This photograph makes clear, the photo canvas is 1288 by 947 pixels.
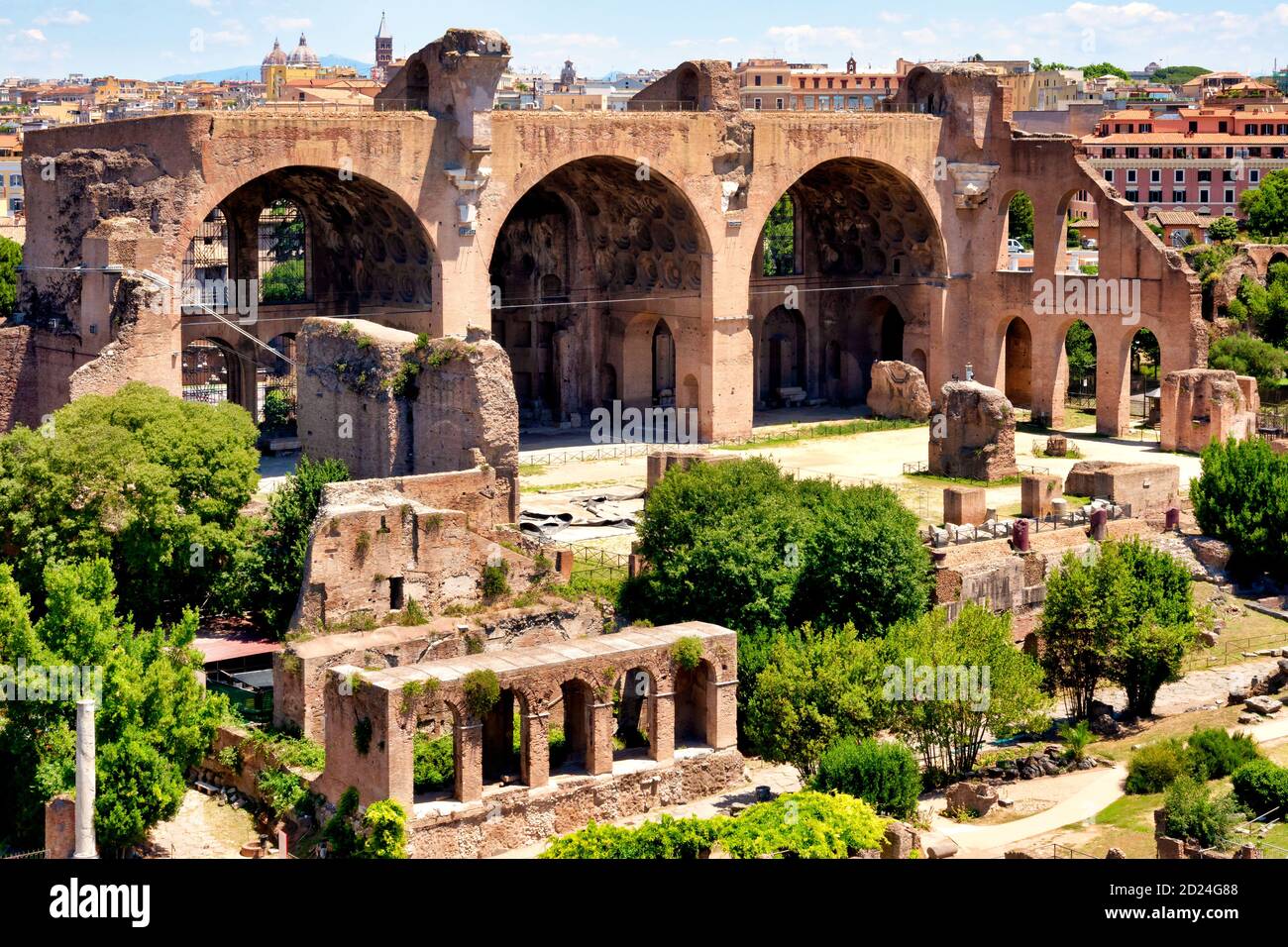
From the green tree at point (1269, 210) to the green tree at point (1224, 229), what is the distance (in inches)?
35.0

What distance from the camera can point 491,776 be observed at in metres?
31.2

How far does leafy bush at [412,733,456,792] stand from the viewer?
30562mm

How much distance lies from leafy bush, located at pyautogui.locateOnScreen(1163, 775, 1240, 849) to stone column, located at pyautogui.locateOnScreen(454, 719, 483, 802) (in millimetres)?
10166

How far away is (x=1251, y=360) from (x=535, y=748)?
132 ft

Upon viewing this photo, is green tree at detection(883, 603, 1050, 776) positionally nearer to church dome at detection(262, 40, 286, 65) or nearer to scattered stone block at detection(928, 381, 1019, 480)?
scattered stone block at detection(928, 381, 1019, 480)

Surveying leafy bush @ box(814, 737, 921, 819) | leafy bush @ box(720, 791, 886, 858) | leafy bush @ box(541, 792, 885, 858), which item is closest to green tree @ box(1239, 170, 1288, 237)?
leafy bush @ box(814, 737, 921, 819)

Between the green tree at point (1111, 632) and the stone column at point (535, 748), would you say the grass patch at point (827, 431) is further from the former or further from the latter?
the stone column at point (535, 748)

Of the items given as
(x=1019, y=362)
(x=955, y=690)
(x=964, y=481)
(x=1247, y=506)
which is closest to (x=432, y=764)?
(x=955, y=690)

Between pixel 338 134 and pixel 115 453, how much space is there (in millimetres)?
14646

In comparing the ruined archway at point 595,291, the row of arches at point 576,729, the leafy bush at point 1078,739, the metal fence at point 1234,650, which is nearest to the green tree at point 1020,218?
the ruined archway at point 595,291

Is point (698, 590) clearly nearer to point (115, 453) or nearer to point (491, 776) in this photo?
point (491, 776)

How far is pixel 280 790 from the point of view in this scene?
31.3 metres

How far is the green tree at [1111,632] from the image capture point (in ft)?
120

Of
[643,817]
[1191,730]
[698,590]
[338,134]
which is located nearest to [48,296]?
[338,134]
